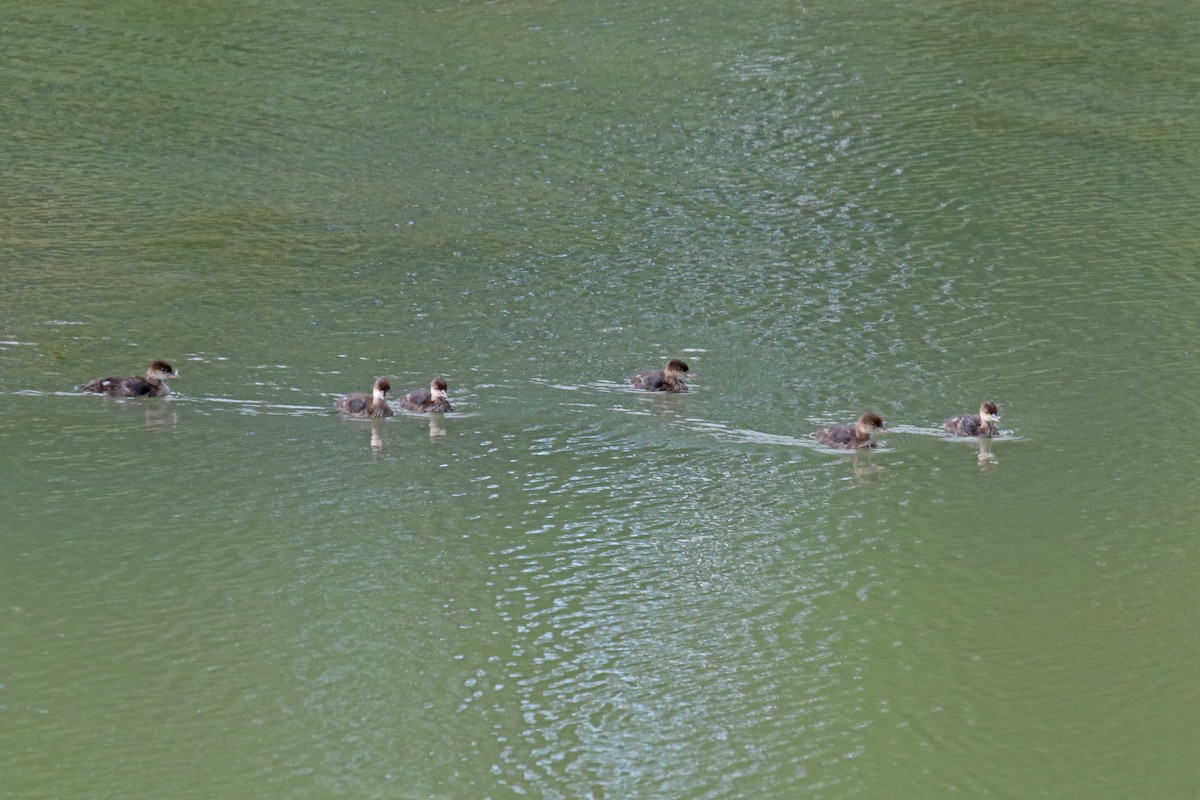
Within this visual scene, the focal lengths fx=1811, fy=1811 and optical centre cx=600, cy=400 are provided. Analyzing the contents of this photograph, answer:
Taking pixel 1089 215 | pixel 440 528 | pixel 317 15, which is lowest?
pixel 440 528

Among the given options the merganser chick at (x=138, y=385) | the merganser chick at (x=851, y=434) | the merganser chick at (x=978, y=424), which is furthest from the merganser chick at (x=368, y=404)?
the merganser chick at (x=978, y=424)

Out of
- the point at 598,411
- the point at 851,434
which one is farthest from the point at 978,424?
the point at 598,411

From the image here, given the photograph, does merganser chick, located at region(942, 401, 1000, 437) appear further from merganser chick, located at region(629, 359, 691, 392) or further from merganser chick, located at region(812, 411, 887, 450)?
merganser chick, located at region(629, 359, 691, 392)

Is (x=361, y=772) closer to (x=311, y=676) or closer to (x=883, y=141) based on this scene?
(x=311, y=676)

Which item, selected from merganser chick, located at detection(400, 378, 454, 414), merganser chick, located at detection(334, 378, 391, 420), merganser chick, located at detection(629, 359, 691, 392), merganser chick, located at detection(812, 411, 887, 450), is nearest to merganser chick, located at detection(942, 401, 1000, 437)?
merganser chick, located at detection(812, 411, 887, 450)

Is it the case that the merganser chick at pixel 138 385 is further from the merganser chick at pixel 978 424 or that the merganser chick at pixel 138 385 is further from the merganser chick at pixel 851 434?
the merganser chick at pixel 978 424

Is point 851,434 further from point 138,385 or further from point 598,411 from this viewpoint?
point 138,385

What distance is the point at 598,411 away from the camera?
10.7m

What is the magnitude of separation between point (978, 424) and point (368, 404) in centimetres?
349

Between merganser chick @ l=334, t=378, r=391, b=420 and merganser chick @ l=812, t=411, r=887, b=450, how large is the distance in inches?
99.3

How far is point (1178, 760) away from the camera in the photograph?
265 inches

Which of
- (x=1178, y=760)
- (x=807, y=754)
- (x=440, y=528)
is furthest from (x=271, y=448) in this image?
(x=1178, y=760)

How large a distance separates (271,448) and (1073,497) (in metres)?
4.29

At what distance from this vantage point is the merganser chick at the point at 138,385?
1067 centimetres
